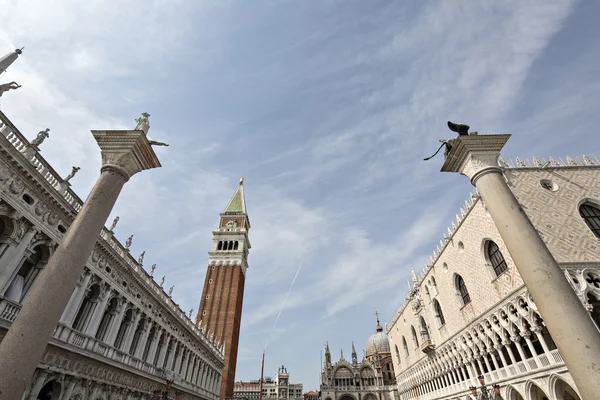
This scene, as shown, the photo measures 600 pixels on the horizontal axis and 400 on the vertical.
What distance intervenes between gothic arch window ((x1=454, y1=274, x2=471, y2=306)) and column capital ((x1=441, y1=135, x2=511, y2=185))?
21.7 m

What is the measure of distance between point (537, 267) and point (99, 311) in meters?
18.9

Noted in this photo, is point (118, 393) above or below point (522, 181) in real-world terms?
below

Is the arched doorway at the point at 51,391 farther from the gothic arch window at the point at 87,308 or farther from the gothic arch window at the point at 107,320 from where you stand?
the gothic arch window at the point at 107,320

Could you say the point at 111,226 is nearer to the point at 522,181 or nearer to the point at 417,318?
the point at 522,181

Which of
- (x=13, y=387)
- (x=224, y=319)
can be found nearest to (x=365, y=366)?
(x=224, y=319)

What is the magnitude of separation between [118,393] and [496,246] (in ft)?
80.5

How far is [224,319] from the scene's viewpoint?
48.6 m

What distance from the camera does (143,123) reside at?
7.28m

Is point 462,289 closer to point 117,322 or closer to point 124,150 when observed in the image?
point 117,322

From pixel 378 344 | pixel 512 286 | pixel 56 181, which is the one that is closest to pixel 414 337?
pixel 512 286

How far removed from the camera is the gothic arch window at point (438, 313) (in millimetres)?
30712

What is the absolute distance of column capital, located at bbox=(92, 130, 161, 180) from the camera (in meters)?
6.43

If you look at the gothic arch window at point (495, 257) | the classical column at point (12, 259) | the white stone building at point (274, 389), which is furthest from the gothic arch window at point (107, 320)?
the white stone building at point (274, 389)

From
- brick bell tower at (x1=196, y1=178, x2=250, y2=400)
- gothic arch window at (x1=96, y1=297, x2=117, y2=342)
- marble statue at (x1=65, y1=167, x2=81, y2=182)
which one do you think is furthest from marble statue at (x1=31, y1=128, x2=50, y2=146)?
brick bell tower at (x1=196, y1=178, x2=250, y2=400)
